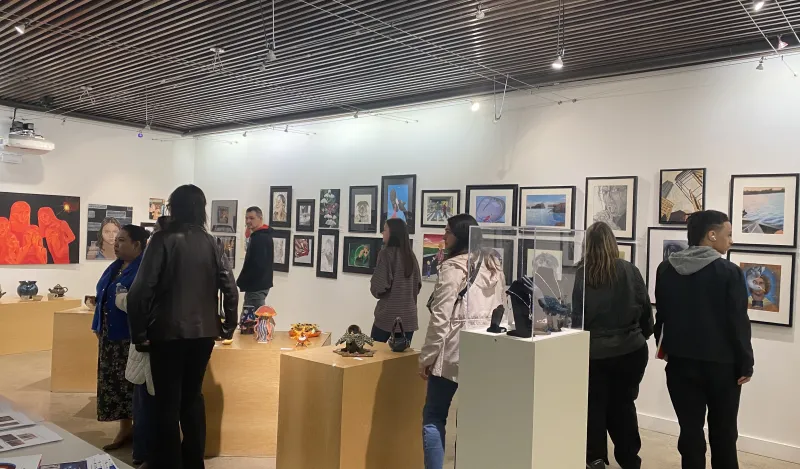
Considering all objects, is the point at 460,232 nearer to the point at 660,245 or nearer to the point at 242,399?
the point at 242,399

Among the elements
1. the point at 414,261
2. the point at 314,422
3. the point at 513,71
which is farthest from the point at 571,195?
the point at 314,422

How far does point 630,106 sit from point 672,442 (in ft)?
8.86

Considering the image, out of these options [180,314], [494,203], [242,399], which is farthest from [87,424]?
[494,203]

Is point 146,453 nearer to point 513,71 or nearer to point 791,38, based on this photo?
point 513,71

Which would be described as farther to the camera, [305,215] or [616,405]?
[305,215]

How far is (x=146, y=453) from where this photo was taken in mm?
3375

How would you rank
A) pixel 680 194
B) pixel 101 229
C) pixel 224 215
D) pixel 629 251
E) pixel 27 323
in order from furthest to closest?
pixel 224 215 < pixel 101 229 < pixel 27 323 < pixel 629 251 < pixel 680 194

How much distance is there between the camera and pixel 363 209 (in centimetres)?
696

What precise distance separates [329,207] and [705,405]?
5093 millimetres

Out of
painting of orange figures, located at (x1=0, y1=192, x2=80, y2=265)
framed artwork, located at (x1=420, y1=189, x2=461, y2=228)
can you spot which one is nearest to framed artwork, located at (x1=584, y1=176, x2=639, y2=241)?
framed artwork, located at (x1=420, y1=189, x2=461, y2=228)

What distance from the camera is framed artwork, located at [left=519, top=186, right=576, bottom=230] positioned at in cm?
524

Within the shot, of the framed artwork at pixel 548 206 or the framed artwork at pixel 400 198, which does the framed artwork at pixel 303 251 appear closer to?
the framed artwork at pixel 400 198

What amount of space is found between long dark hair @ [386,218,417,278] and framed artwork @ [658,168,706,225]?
2.06 metres

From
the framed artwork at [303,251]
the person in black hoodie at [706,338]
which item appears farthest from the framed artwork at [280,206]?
the person in black hoodie at [706,338]
